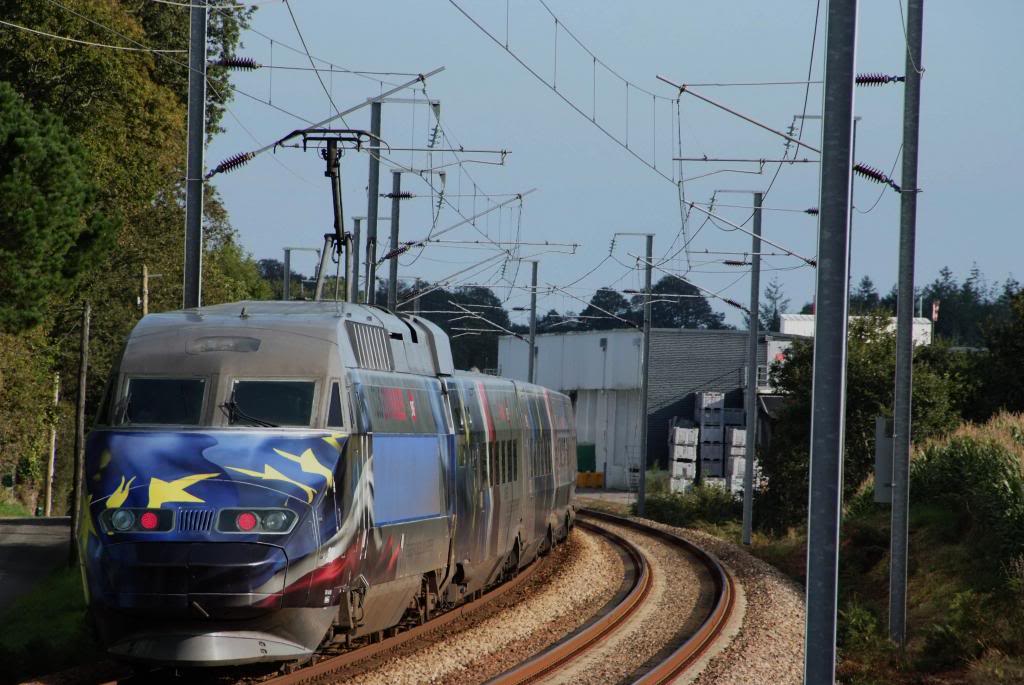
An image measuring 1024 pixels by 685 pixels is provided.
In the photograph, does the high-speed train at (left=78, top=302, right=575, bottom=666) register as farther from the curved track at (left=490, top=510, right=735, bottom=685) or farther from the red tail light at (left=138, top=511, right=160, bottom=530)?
the curved track at (left=490, top=510, right=735, bottom=685)

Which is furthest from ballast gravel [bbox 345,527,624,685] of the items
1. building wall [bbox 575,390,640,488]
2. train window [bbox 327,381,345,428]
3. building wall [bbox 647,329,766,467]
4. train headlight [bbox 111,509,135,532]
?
building wall [bbox 575,390,640,488]

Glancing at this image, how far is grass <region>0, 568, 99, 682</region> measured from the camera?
16.5 m

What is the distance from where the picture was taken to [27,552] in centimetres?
3753

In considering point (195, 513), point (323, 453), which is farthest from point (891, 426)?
point (195, 513)

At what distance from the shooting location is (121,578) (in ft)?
38.4

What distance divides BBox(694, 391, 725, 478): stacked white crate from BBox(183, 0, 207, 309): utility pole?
45.1m

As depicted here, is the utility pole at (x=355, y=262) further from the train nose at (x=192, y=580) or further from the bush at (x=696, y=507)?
the train nose at (x=192, y=580)

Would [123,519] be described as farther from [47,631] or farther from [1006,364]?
[1006,364]

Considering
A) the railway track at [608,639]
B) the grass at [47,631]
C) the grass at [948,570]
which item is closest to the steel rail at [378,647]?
the railway track at [608,639]

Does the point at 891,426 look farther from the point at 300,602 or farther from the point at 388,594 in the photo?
the point at 300,602

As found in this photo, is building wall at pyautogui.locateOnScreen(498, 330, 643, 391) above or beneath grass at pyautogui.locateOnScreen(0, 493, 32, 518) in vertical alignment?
above

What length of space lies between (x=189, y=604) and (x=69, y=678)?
203 cm

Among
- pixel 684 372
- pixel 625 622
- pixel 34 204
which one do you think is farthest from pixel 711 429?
pixel 625 622

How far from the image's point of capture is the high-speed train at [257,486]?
11688 millimetres
